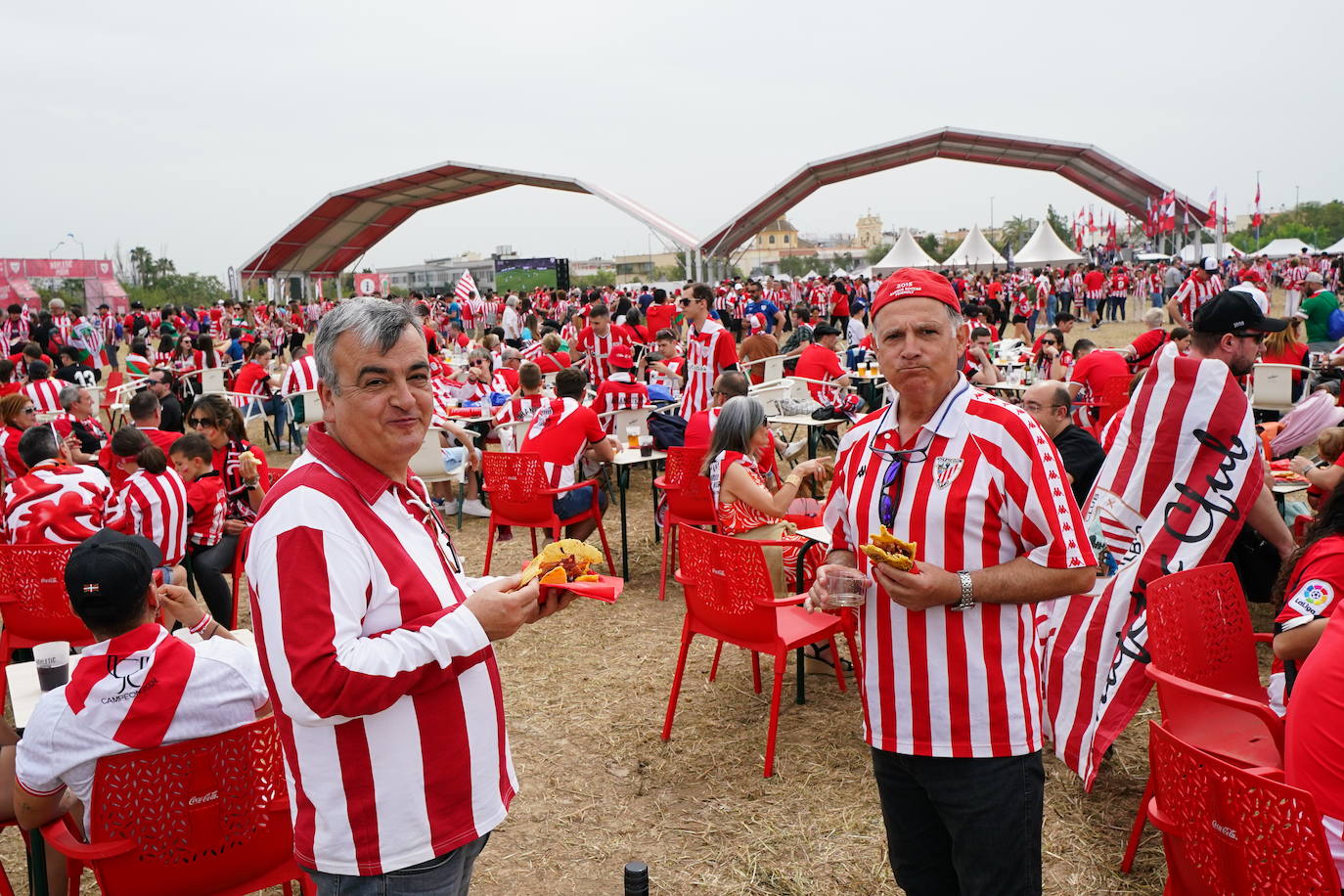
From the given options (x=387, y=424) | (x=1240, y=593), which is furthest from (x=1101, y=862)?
(x=387, y=424)

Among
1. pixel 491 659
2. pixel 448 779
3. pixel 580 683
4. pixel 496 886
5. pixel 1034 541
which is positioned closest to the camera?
pixel 448 779

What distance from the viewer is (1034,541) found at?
2037mm

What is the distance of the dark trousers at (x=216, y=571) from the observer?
547 cm

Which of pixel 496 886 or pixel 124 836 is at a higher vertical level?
pixel 124 836

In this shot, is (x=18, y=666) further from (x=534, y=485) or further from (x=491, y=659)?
(x=534, y=485)

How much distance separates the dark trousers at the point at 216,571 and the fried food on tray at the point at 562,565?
4.34 meters

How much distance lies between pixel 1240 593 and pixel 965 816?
5.76 feet

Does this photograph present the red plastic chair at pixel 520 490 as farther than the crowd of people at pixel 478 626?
Yes

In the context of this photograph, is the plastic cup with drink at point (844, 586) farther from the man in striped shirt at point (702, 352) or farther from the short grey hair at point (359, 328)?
the man in striped shirt at point (702, 352)

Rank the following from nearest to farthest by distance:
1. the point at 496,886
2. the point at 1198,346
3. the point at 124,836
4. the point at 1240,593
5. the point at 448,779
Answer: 1. the point at 448,779
2. the point at 124,836
3. the point at 1240,593
4. the point at 496,886
5. the point at 1198,346

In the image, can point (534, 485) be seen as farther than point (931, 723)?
Yes

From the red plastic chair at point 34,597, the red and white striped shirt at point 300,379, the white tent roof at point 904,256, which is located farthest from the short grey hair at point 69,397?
the white tent roof at point 904,256

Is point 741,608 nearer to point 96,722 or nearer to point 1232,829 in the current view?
point 1232,829

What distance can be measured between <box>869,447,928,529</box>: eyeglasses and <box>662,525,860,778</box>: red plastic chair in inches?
68.1
